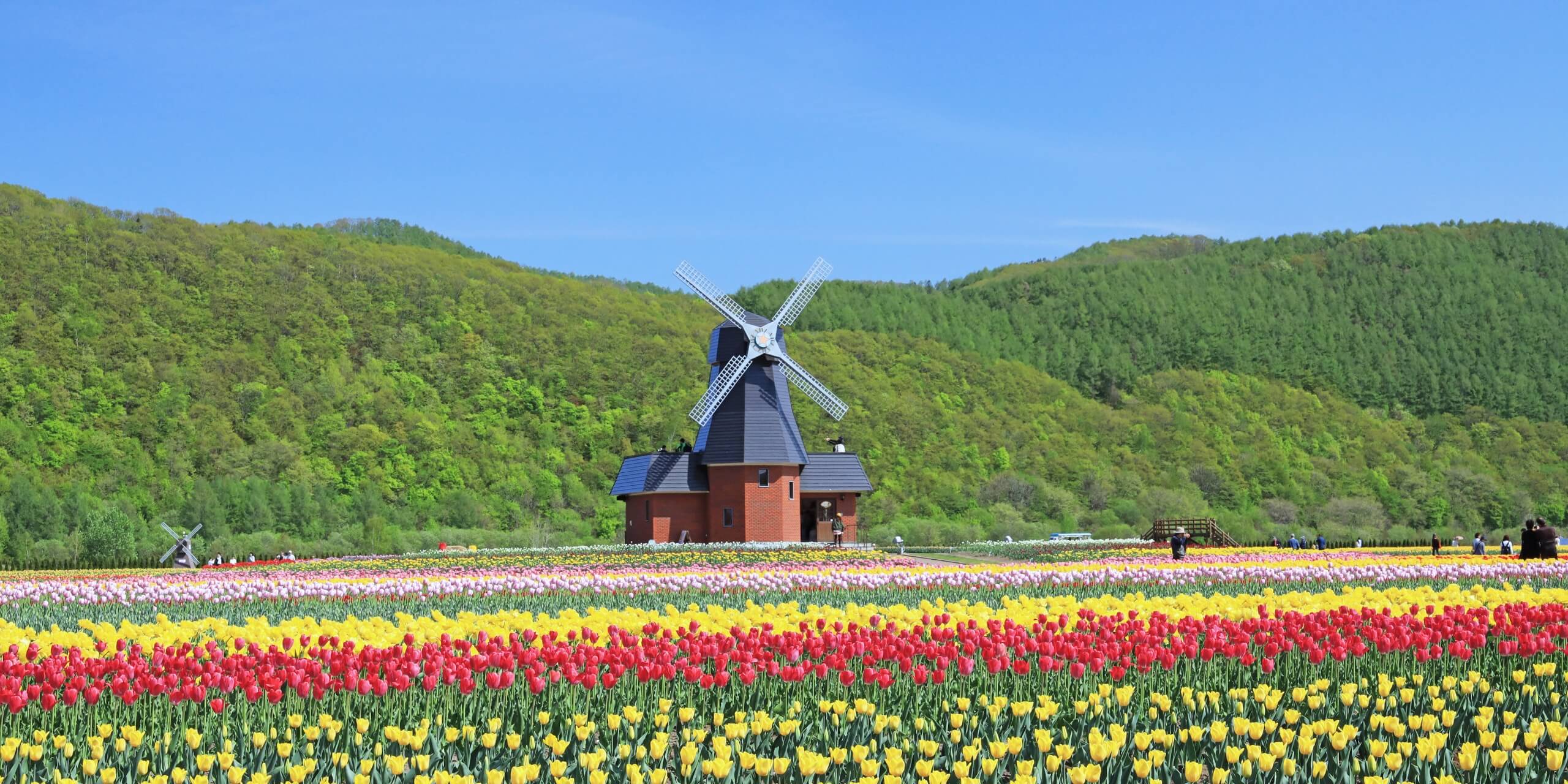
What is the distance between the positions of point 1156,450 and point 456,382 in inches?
1759

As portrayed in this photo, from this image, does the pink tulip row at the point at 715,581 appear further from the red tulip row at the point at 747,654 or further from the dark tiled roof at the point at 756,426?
the dark tiled roof at the point at 756,426

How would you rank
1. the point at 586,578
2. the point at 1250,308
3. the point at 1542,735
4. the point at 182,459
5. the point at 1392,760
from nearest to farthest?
the point at 1392,760
the point at 1542,735
the point at 586,578
the point at 182,459
the point at 1250,308

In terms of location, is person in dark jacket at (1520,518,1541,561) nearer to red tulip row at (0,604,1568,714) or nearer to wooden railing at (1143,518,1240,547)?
red tulip row at (0,604,1568,714)

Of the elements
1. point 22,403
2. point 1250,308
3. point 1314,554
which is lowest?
point 1314,554

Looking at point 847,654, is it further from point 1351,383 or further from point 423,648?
point 1351,383

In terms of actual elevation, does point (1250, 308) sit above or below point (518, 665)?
above

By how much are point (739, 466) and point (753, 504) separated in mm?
1290

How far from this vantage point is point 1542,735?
7238 mm

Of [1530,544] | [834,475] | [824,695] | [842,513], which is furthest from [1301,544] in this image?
[824,695]

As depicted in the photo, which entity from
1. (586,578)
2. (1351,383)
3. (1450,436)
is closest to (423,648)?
(586,578)

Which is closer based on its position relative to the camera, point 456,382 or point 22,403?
point 22,403

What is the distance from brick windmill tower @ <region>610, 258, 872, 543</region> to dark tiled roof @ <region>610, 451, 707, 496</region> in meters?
0.03

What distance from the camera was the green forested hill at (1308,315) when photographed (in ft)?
373

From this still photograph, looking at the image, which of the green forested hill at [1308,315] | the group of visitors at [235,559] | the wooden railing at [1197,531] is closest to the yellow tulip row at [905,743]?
the group of visitors at [235,559]
